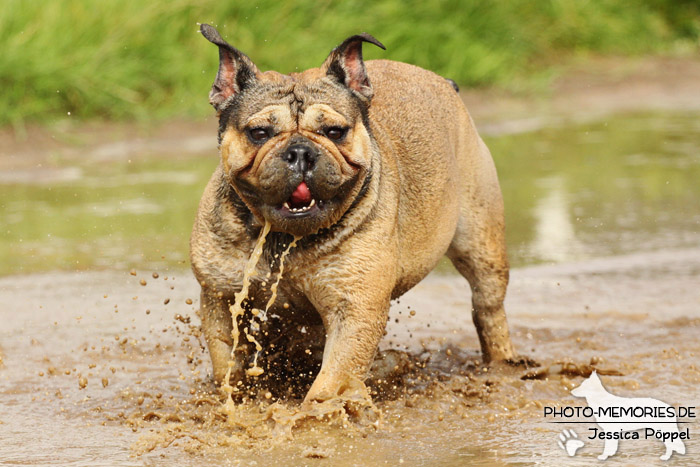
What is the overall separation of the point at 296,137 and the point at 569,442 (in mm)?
1685

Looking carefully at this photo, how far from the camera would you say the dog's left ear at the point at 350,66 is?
500 centimetres

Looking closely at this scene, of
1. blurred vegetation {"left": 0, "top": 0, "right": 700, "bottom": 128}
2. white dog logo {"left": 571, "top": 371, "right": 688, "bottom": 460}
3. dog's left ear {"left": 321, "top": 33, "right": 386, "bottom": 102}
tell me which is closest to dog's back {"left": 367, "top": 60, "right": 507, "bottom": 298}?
dog's left ear {"left": 321, "top": 33, "right": 386, "bottom": 102}

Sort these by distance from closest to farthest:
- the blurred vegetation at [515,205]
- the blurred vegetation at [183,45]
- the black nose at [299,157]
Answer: the black nose at [299,157] → the blurred vegetation at [515,205] → the blurred vegetation at [183,45]

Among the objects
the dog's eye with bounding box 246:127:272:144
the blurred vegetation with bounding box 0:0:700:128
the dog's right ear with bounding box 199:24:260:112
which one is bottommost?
the dog's eye with bounding box 246:127:272:144

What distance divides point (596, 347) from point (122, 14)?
27.5 feet

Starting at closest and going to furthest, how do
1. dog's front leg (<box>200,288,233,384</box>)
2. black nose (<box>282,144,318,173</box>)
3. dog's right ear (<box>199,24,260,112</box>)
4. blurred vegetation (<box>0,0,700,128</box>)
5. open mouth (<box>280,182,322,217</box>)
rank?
black nose (<box>282,144,318,173</box>) → open mouth (<box>280,182,322,217</box>) → dog's right ear (<box>199,24,260,112</box>) → dog's front leg (<box>200,288,233,384</box>) → blurred vegetation (<box>0,0,700,128</box>)

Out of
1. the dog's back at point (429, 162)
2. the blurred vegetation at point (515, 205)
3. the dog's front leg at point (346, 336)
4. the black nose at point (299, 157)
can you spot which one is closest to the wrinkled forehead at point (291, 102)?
the black nose at point (299, 157)

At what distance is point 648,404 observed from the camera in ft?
17.6

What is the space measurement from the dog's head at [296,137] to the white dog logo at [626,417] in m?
1.49

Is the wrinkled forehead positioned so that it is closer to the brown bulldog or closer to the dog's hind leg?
the brown bulldog

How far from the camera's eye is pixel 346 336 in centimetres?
500

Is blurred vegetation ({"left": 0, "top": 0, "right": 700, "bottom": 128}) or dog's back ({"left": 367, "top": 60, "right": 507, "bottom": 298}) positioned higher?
blurred vegetation ({"left": 0, "top": 0, "right": 700, "bottom": 128})

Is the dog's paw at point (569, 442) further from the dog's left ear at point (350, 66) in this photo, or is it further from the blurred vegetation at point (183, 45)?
the blurred vegetation at point (183, 45)

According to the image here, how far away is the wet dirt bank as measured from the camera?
15.9ft
